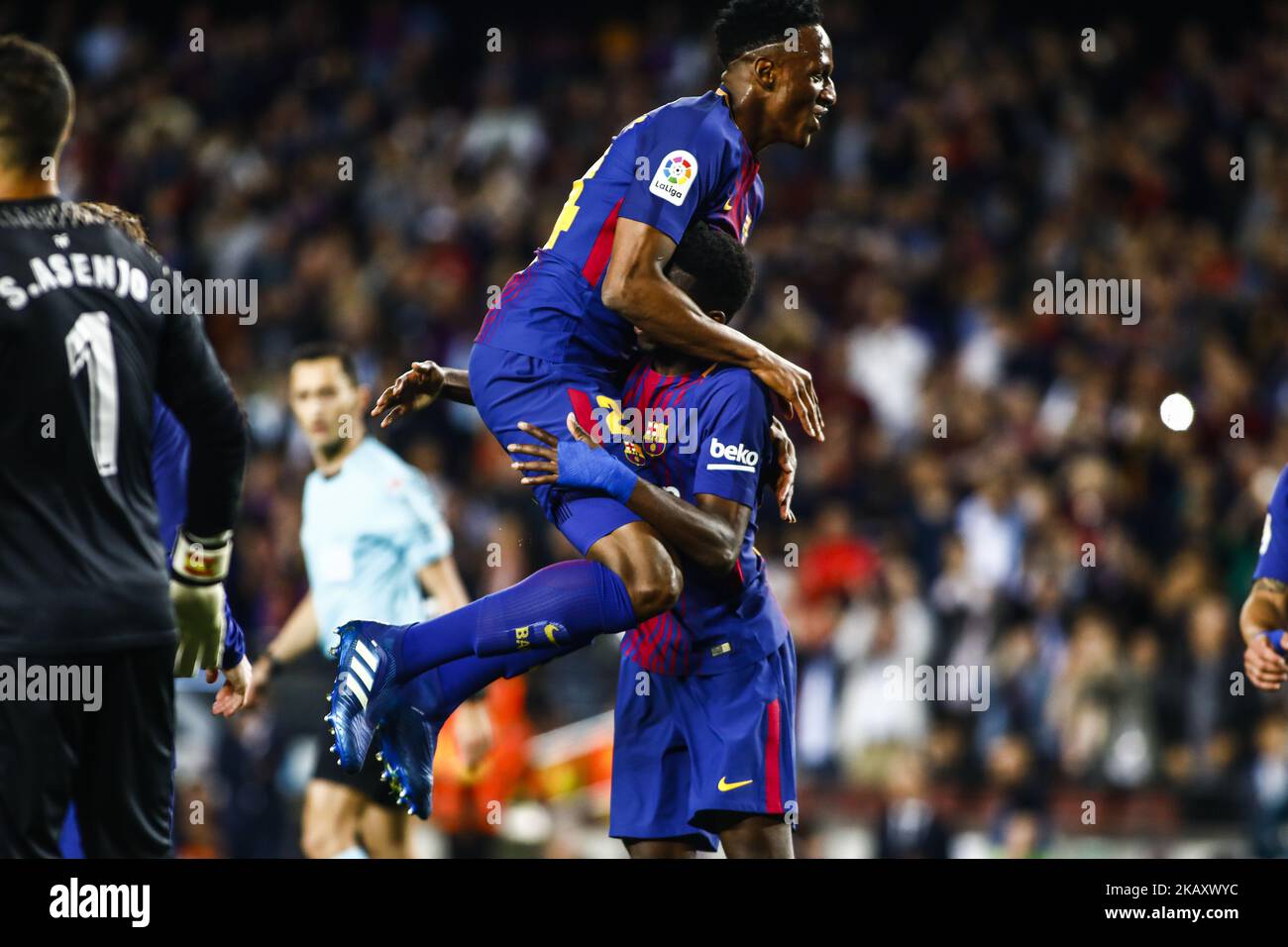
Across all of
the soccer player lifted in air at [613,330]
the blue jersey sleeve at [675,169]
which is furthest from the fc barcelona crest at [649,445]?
the blue jersey sleeve at [675,169]

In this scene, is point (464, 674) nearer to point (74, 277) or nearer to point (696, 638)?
point (696, 638)

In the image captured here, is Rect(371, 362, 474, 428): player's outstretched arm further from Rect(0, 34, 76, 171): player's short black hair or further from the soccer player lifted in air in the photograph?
Rect(0, 34, 76, 171): player's short black hair

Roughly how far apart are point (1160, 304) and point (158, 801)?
34.3 ft

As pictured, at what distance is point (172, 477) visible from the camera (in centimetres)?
474

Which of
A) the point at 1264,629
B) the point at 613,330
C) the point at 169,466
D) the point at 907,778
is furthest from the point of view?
the point at 907,778

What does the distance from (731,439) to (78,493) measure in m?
2.04

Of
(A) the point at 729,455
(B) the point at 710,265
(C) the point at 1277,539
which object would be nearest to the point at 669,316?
(B) the point at 710,265

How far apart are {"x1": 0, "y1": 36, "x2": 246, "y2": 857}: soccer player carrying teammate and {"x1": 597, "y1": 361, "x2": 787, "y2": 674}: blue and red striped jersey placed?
1.66 meters

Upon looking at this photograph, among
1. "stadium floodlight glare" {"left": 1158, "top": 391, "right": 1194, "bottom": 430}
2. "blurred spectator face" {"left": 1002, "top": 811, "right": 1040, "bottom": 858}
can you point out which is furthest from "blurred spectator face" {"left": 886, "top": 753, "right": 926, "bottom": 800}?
"stadium floodlight glare" {"left": 1158, "top": 391, "right": 1194, "bottom": 430}

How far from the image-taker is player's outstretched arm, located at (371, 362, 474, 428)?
18.0 feet

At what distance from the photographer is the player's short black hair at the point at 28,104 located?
3.69 meters
